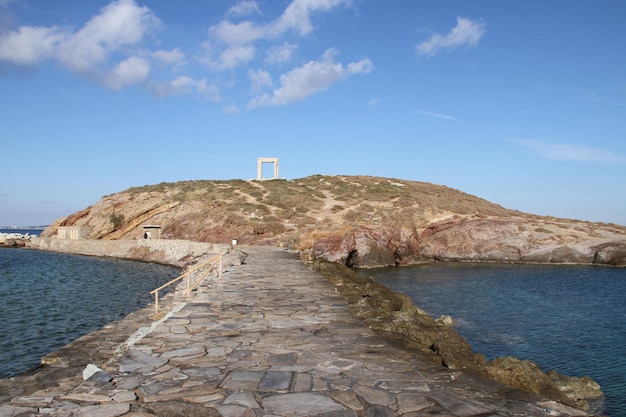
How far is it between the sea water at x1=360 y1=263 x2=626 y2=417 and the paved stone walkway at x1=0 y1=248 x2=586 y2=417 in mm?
6419

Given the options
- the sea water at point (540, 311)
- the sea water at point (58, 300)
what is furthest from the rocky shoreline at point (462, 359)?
the sea water at point (58, 300)

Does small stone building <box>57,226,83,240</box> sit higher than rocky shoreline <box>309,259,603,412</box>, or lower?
higher

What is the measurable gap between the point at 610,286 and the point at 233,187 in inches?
1684

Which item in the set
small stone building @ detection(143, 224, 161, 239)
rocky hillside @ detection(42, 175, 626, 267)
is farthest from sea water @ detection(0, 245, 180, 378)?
rocky hillside @ detection(42, 175, 626, 267)

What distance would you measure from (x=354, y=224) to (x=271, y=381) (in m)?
36.7

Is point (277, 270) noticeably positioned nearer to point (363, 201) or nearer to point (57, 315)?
point (57, 315)

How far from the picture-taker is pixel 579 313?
20.3 m

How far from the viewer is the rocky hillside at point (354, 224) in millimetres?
40500

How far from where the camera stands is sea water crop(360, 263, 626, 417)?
1367cm

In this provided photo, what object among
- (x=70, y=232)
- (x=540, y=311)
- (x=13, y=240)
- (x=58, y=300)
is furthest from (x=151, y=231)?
(x=540, y=311)

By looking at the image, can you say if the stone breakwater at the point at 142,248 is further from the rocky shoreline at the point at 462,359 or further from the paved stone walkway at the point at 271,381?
the paved stone walkway at the point at 271,381

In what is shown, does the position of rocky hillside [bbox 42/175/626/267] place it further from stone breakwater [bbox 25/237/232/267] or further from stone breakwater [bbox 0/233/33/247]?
stone breakwater [bbox 0/233/33/247]

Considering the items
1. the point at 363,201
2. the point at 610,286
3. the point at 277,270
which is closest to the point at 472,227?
the point at 363,201

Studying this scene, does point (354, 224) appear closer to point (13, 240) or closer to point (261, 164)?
point (261, 164)
